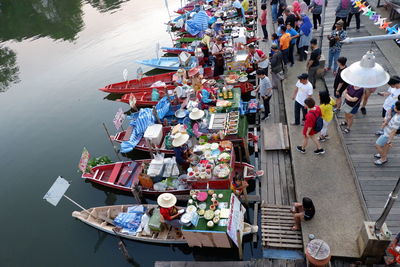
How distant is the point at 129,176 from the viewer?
12.7m

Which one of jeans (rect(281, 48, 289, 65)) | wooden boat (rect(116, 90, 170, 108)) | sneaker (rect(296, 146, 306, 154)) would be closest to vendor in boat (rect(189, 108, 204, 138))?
sneaker (rect(296, 146, 306, 154))

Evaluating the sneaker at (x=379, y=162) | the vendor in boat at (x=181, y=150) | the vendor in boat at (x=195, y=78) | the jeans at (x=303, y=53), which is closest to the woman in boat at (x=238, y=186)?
the vendor in boat at (x=181, y=150)

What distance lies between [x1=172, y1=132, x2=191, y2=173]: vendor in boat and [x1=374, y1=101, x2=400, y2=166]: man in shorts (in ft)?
22.2

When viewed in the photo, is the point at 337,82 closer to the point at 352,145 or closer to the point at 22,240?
the point at 352,145

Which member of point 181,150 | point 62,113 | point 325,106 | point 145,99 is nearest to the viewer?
point 325,106

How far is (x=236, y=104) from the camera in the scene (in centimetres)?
1302

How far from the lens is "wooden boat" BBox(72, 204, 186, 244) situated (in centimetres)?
975

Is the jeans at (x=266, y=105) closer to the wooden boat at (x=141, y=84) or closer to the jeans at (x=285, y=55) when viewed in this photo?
the jeans at (x=285, y=55)

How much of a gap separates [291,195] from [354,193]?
2.10 meters

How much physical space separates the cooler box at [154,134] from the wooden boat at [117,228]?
347 centimetres

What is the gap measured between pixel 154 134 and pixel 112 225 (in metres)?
4.50

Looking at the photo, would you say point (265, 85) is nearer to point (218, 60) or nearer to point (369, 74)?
point (218, 60)

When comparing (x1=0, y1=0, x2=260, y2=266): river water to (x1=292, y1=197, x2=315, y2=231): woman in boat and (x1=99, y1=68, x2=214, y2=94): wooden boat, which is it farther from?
(x1=292, y1=197, x2=315, y2=231): woman in boat

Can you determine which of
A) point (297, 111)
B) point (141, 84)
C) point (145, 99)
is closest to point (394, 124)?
point (297, 111)
